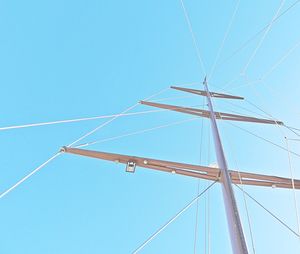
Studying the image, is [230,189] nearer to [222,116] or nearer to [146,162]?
[146,162]

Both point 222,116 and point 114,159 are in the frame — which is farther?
point 222,116

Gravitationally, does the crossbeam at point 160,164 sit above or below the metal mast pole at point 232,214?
above

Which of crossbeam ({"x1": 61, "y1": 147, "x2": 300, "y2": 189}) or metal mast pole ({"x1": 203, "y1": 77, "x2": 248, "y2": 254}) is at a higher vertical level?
crossbeam ({"x1": 61, "y1": 147, "x2": 300, "y2": 189})

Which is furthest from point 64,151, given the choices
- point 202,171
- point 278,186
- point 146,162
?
point 278,186

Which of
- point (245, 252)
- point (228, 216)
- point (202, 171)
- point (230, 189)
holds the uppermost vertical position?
point (202, 171)

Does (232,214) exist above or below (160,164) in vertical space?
below

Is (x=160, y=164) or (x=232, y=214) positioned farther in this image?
(x=160, y=164)

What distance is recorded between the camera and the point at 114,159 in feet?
13.8

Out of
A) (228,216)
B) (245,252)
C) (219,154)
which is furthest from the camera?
(219,154)

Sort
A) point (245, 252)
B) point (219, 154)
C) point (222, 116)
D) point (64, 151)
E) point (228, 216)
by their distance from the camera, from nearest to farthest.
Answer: point (245, 252), point (228, 216), point (64, 151), point (219, 154), point (222, 116)

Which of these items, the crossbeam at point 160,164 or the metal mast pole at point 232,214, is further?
the crossbeam at point 160,164

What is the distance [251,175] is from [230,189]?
3.89 ft

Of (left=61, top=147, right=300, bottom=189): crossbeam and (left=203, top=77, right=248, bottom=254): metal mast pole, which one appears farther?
(left=61, top=147, right=300, bottom=189): crossbeam

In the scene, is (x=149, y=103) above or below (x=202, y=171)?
above
